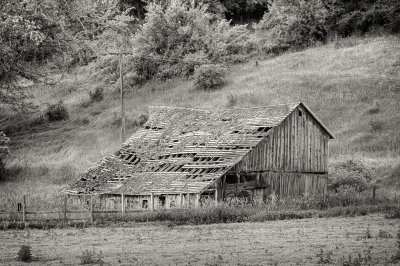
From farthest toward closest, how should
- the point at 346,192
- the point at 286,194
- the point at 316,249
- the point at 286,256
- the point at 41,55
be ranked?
the point at 286,194
the point at 346,192
the point at 41,55
the point at 316,249
the point at 286,256

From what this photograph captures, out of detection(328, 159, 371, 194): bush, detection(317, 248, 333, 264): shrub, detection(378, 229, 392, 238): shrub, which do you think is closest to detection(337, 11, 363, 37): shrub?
detection(328, 159, 371, 194): bush

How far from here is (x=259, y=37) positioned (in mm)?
78438

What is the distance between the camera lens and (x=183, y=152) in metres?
43.9

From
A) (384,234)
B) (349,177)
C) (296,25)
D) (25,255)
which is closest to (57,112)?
(296,25)

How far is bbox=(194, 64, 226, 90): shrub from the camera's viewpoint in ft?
223

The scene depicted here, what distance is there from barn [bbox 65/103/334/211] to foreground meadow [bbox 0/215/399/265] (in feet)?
Answer: 32.5

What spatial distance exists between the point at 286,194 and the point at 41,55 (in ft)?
68.0

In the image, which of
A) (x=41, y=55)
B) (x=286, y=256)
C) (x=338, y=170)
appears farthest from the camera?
(x=338, y=170)

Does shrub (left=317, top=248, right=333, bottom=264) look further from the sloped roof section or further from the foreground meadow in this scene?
the sloped roof section

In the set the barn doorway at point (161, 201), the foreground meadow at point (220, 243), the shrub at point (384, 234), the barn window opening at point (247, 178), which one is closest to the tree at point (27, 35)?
the foreground meadow at point (220, 243)

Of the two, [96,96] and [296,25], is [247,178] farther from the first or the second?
[296,25]

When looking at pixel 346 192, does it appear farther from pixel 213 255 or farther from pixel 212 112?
pixel 213 255

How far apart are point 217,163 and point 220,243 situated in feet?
60.8

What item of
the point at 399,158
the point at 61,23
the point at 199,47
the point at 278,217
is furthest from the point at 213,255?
the point at 199,47
